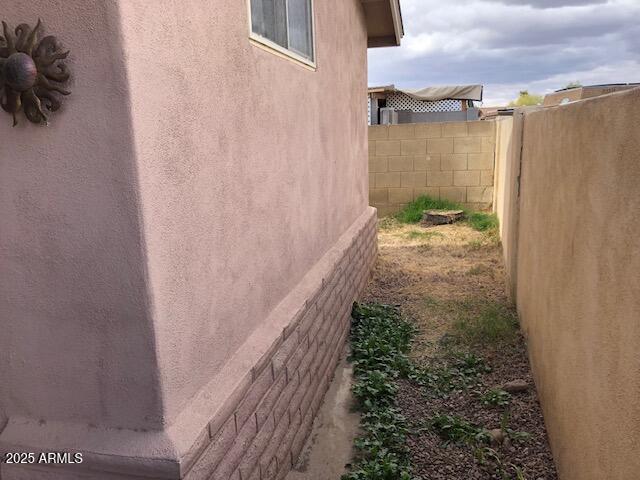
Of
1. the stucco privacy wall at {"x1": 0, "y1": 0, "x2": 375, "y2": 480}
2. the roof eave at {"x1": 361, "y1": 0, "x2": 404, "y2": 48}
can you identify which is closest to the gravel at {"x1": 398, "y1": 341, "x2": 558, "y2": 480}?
the stucco privacy wall at {"x1": 0, "y1": 0, "x2": 375, "y2": 480}

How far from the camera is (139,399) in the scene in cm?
168

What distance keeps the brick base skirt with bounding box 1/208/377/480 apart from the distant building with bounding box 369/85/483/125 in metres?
14.3

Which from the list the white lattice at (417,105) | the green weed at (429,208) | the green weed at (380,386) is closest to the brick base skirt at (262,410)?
the green weed at (380,386)

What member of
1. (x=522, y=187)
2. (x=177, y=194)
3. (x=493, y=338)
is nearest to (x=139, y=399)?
(x=177, y=194)

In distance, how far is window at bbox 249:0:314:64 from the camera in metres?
2.62

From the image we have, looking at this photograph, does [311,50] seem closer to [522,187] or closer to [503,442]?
[522,187]

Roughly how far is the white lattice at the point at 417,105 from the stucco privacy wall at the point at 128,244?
798 inches

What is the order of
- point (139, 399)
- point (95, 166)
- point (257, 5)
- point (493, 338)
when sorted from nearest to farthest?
point (95, 166) → point (139, 399) → point (257, 5) → point (493, 338)

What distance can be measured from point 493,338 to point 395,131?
6744 millimetres

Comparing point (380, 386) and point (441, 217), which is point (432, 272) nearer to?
point (441, 217)

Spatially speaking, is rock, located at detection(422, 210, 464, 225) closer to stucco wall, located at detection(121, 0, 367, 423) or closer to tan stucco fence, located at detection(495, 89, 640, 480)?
tan stucco fence, located at detection(495, 89, 640, 480)

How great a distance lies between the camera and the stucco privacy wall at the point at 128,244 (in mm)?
1523

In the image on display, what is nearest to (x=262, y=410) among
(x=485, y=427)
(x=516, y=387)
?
(x=485, y=427)

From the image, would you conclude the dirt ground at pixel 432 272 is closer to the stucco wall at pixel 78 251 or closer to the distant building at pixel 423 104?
the stucco wall at pixel 78 251
